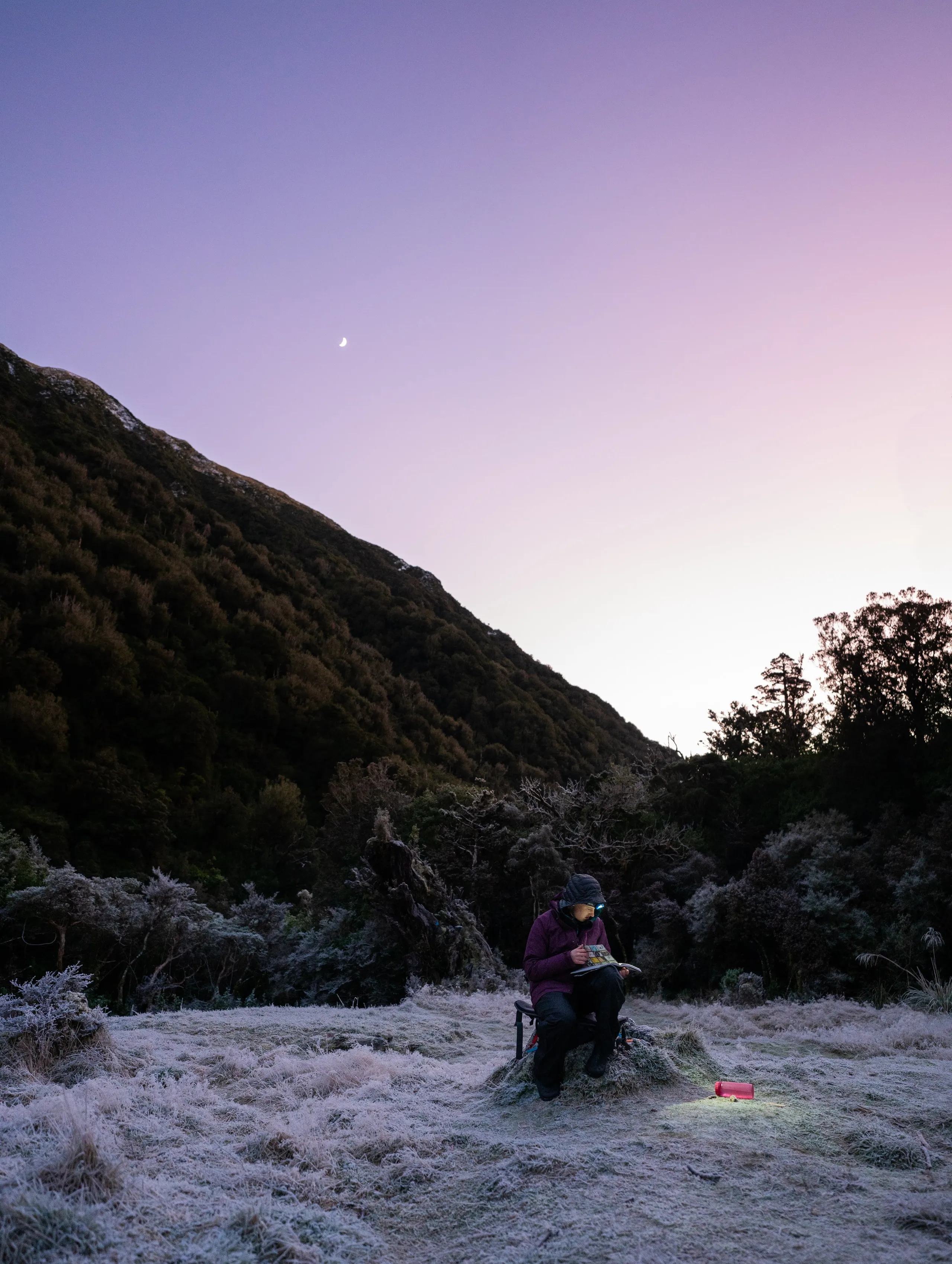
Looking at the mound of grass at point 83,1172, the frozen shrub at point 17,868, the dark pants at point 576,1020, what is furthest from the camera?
the frozen shrub at point 17,868

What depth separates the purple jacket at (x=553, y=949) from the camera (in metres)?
5.12

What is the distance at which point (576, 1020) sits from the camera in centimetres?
488

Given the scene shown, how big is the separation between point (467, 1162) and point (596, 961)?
58.1 inches

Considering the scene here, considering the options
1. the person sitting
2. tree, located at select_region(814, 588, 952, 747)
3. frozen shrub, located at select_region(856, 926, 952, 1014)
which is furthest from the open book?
tree, located at select_region(814, 588, 952, 747)

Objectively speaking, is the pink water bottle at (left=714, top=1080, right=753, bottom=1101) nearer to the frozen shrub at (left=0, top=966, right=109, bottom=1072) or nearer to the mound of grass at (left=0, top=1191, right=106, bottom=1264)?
the mound of grass at (left=0, top=1191, right=106, bottom=1264)

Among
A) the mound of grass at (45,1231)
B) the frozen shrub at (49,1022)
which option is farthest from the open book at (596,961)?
the frozen shrub at (49,1022)

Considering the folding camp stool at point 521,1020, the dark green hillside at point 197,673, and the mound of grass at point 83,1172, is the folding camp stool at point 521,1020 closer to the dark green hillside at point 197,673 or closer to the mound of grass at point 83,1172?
the mound of grass at point 83,1172

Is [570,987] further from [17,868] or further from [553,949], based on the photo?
[17,868]

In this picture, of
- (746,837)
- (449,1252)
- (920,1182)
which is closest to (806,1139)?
(920,1182)

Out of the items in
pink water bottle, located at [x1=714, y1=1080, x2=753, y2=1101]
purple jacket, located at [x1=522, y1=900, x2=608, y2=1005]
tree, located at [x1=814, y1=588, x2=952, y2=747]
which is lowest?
pink water bottle, located at [x1=714, y1=1080, x2=753, y2=1101]

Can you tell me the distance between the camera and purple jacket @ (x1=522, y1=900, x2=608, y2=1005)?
16.8ft

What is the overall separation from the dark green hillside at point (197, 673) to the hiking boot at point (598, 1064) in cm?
1733

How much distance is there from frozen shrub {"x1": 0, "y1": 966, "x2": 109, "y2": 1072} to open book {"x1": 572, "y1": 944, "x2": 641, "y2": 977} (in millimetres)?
3701

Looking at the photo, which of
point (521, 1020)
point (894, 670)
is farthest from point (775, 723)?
point (521, 1020)
